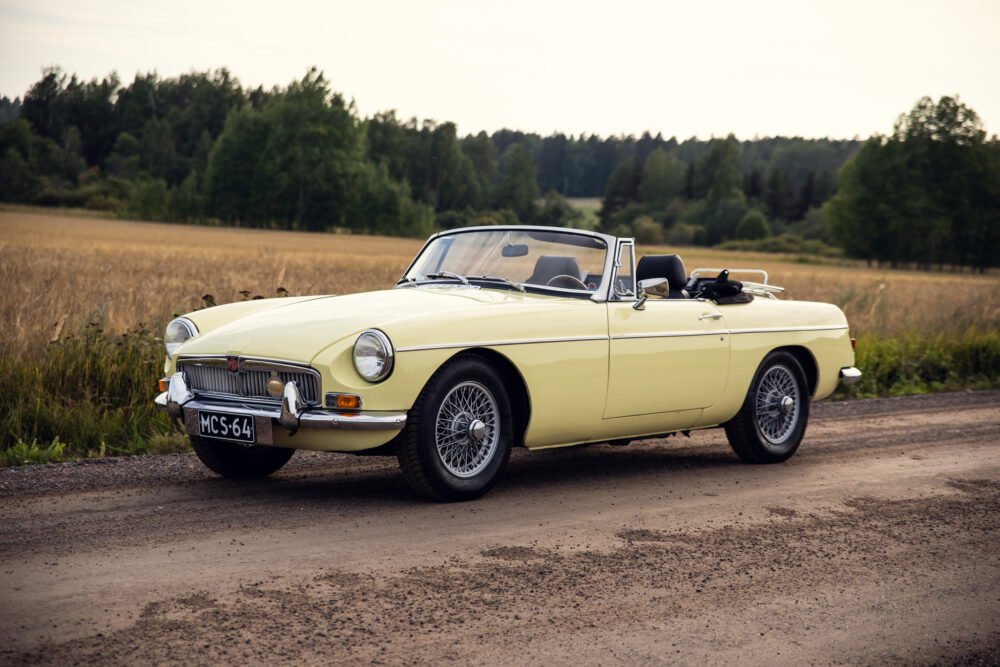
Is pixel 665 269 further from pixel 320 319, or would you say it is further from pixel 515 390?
pixel 320 319

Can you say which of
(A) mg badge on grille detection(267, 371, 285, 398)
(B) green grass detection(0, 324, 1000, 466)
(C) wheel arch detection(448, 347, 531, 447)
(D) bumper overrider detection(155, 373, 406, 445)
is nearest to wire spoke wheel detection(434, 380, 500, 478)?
(C) wheel arch detection(448, 347, 531, 447)

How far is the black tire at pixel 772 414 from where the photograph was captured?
297 inches

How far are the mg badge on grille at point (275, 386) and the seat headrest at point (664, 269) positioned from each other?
2.76 meters

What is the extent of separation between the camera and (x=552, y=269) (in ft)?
22.3

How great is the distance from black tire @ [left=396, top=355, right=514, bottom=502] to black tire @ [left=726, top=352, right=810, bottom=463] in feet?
7.51

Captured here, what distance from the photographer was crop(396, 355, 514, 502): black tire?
5582 mm

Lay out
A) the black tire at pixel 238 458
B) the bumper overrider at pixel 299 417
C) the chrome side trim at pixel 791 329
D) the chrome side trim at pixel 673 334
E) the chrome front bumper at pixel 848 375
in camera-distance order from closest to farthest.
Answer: the bumper overrider at pixel 299 417, the black tire at pixel 238 458, the chrome side trim at pixel 673 334, the chrome side trim at pixel 791 329, the chrome front bumper at pixel 848 375

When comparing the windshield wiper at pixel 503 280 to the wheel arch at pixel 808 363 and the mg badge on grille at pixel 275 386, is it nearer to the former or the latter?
the mg badge on grille at pixel 275 386

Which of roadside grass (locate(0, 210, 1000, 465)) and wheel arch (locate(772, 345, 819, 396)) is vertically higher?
wheel arch (locate(772, 345, 819, 396))

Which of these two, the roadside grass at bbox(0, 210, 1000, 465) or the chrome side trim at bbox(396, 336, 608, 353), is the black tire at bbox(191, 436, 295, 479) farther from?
the chrome side trim at bbox(396, 336, 608, 353)

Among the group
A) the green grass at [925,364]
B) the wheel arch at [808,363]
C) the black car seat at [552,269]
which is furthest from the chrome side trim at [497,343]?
the green grass at [925,364]

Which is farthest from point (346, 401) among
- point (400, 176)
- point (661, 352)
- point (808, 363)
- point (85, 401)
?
point (400, 176)

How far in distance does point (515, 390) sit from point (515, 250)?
1.19m

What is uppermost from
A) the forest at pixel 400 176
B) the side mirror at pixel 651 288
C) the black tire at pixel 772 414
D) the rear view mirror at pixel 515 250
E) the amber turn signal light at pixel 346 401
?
the forest at pixel 400 176
